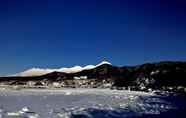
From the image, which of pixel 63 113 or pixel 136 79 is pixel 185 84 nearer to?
pixel 136 79

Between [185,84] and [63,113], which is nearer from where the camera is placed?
[63,113]

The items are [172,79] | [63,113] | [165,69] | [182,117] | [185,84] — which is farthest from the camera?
[165,69]

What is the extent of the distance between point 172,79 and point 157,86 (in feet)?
34.3

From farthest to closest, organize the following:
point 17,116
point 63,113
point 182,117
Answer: point 182,117 < point 63,113 < point 17,116

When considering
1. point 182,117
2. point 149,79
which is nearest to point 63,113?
point 182,117

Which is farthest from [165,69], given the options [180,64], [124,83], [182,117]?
[182,117]

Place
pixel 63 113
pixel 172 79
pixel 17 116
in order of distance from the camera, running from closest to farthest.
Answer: pixel 17 116, pixel 63 113, pixel 172 79

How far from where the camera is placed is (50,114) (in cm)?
2511

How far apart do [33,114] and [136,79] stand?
173 metres

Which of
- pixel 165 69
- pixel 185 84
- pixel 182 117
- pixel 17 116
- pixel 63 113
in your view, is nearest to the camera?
pixel 17 116

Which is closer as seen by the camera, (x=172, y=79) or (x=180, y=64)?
(x=172, y=79)

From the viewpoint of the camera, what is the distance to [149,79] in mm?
184250

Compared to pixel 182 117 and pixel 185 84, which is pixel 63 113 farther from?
pixel 185 84

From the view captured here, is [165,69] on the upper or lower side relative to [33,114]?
upper
